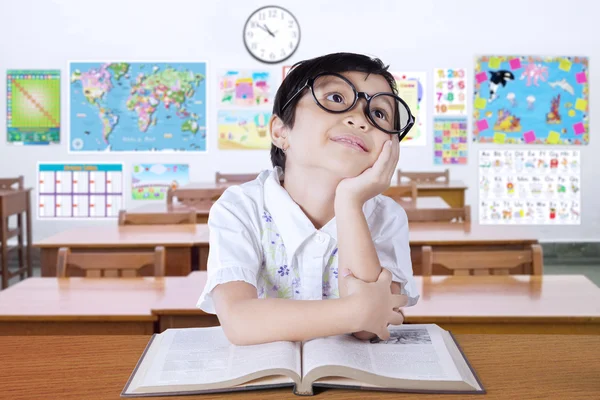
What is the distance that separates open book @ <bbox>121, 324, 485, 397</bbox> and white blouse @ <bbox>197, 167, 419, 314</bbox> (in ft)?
0.40

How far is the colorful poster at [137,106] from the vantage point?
5.70 meters

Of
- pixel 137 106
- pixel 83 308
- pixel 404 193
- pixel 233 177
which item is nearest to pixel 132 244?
pixel 83 308

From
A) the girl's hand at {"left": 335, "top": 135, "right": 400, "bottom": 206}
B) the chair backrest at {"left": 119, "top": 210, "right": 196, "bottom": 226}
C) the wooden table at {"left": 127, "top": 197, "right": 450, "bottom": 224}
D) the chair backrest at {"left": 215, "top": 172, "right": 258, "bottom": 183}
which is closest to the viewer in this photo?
the girl's hand at {"left": 335, "top": 135, "right": 400, "bottom": 206}

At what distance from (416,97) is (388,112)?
4.96 meters

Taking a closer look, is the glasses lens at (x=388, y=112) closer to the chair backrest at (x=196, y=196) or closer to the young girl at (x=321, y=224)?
the young girl at (x=321, y=224)

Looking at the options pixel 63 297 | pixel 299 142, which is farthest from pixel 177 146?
pixel 299 142

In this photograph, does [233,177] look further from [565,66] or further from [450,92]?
[565,66]

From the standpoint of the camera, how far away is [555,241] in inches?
232

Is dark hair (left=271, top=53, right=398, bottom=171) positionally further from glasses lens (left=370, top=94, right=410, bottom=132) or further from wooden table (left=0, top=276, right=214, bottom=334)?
wooden table (left=0, top=276, right=214, bottom=334)

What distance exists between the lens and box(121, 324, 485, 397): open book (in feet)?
2.61

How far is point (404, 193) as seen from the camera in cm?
469

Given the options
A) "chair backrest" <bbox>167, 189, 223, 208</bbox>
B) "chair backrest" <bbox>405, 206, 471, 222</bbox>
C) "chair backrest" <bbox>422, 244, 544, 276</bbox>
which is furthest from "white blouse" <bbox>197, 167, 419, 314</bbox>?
"chair backrest" <bbox>167, 189, 223, 208</bbox>

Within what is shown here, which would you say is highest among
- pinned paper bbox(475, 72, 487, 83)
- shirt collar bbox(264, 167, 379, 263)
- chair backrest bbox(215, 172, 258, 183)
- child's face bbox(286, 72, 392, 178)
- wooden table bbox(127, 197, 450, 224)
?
pinned paper bbox(475, 72, 487, 83)

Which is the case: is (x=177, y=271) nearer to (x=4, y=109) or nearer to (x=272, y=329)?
(x=272, y=329)
